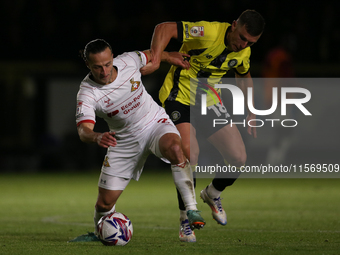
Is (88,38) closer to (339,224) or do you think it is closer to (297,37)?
(297,37)

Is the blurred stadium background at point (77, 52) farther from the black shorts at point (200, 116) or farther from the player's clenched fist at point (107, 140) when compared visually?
the player's clenched fist at point (107, 140)

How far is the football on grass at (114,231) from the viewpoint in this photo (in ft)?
19.3

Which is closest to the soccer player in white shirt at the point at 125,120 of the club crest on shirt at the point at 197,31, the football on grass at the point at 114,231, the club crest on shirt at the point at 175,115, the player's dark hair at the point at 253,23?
the club crest on shirt at the point at 175,115

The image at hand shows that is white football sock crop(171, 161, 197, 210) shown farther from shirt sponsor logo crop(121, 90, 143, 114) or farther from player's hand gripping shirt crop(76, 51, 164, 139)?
shirt sponsor logo crop(121, 90, 143, 114)

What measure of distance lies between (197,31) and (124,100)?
1.31m

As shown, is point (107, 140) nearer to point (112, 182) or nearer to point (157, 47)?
point (112, 182)

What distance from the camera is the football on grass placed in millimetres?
5895

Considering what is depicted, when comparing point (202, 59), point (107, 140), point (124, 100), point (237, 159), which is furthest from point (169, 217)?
point (107, 140)

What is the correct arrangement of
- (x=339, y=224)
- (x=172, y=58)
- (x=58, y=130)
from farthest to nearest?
(x=58, y=130)
(x=339, y=224)
(x=172, y=58)

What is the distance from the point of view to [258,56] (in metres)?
19.5

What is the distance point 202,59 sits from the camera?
711 cm

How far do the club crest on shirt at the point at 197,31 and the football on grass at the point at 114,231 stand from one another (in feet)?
7.61

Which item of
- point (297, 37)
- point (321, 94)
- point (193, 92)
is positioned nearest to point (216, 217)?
point (193, 92)

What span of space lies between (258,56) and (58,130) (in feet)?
23.1
